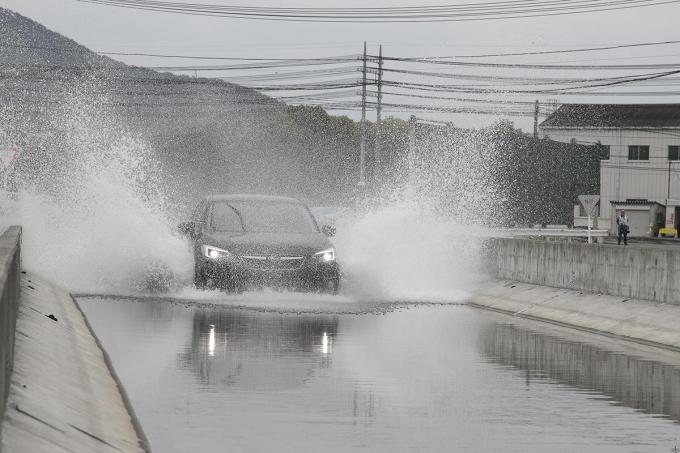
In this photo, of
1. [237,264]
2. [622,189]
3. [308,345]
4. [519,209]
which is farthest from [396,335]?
[622,189]

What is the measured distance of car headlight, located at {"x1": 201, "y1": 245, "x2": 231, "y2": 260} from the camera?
84.4 feet

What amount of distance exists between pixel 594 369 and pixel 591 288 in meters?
8.09

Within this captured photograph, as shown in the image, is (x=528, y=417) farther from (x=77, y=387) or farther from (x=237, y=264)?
(x=237, y=264)

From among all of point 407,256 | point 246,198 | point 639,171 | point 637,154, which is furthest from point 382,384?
point 637,154

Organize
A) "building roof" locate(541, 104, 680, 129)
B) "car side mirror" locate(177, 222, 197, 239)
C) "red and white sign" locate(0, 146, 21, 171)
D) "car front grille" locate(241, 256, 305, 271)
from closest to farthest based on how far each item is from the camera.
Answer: "car front grille" locate(241, 256, 305, 271) → "car side mirror" locate(177, 222, 197, 239) → "red and white sign" locate(0, 146, 21, 171) → "building roof" locate(541, 104, 680, 129)

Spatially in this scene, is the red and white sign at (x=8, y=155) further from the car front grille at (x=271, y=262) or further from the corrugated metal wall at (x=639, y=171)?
the corrugated metal wall at (x=639, y=171)

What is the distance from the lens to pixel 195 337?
61.2ft

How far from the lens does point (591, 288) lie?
24141 millimetres

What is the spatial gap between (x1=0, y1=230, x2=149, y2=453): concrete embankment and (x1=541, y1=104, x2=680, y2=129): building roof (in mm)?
106838

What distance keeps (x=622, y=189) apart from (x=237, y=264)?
94201 mm

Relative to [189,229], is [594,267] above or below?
below

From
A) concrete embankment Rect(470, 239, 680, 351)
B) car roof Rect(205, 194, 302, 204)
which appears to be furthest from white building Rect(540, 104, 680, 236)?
→ car roof Rect(205, 194, 302, 204)

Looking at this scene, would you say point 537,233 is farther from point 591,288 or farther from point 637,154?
point 637,154

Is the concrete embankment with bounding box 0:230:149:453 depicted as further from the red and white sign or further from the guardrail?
the guardrail
